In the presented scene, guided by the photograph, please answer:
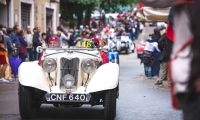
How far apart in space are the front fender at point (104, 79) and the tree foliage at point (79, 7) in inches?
1066

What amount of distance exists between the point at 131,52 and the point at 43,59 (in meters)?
26.7

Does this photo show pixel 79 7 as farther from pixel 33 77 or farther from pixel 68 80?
pixel 33 77

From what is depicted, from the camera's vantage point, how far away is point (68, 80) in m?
9.34

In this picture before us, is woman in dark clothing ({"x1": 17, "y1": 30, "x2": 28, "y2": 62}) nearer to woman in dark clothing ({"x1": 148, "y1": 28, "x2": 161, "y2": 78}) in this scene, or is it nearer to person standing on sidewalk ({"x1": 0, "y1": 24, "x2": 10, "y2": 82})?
person standing on sidewalk ({"x1": 0, "y1": 24, "x2": 10, "y2": 82})

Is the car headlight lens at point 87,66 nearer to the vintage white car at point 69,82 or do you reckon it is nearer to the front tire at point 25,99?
the vintage white car at point 69,82

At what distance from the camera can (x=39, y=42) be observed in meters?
21.5

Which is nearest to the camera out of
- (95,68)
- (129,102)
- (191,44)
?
Result: (191,44)

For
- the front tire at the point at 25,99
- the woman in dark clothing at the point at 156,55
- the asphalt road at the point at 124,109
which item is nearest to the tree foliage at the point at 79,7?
the woman in dark clothing at the point at 156,55

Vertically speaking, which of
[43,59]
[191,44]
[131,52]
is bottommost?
[131,52]

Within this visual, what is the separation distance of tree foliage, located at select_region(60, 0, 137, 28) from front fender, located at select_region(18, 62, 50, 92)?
2699cm

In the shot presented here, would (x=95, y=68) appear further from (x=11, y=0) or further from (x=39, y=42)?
(x=11, y=0)

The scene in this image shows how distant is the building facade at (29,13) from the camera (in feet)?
75.5

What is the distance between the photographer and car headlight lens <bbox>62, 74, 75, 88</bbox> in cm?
930

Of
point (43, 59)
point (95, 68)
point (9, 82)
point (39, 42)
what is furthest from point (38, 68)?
point (39, 42)
